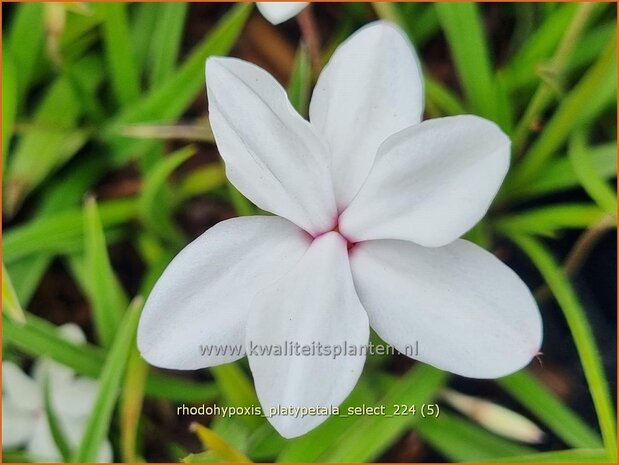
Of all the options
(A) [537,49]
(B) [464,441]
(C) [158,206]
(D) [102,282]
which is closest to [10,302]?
(D) [102,282]

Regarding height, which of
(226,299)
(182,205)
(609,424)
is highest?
(226,299)

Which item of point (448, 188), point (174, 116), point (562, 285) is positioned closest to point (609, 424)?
point (562, 285)

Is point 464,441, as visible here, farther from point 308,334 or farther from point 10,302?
point 10,302

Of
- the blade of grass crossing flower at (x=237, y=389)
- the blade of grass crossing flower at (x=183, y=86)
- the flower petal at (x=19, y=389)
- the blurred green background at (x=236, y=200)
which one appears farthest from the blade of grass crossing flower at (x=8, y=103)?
the blade of grass crossing flower at (x=237, y=389)

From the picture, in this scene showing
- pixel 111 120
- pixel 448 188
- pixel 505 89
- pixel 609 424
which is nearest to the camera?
pixel 448 188

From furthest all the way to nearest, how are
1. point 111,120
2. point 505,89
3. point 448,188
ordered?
point 111,120 → point 505,89 → point 448,188

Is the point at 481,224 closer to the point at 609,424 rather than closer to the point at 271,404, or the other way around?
the point at 609,424

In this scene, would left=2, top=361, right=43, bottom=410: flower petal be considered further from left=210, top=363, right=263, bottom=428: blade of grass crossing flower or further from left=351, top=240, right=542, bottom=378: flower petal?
left=351, top=240, right=542, bottom=378: flower petal

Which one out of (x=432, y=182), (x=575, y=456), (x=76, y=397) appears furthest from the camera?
(x=76, y=397)
